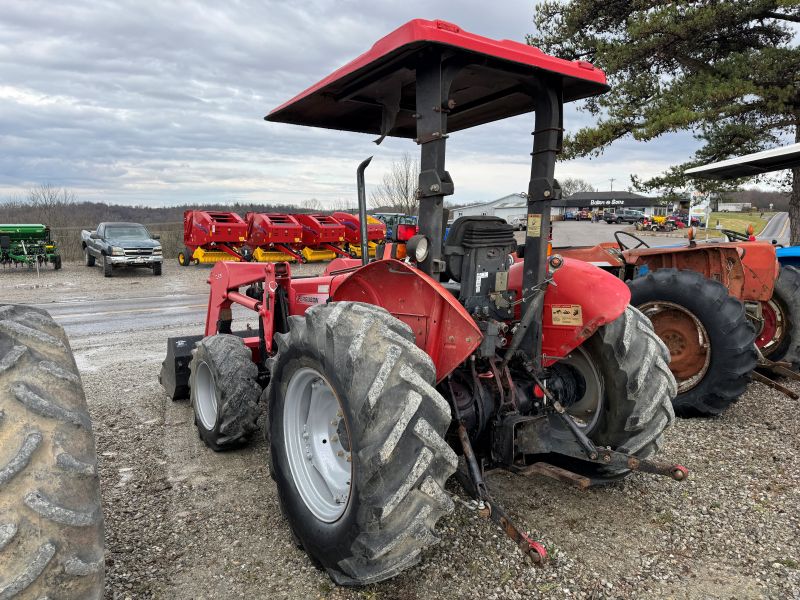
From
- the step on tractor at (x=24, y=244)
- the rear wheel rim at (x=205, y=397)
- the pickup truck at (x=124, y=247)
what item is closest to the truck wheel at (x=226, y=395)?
the rear wheel rim at (x=205, y=397)

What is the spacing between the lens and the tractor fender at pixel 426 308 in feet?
8.91

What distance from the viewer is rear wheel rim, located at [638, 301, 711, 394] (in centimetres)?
511

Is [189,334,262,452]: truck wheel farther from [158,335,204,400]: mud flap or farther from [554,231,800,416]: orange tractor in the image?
[554,231,800,416]: orange tractor

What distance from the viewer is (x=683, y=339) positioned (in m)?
5.26

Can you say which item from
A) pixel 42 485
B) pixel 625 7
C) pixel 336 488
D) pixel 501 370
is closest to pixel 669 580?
pixel 501 370

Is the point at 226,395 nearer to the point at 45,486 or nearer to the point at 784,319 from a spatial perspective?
the point at 45,486

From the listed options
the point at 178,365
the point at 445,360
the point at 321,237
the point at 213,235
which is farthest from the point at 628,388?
the point at 213,235

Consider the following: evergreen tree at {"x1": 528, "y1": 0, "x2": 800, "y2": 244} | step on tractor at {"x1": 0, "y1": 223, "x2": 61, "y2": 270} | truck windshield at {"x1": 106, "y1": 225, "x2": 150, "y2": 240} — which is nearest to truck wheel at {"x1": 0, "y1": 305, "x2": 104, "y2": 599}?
evergreen tree at {"x1": 528, "y1": 0, "x2": 800, "y2": 244}

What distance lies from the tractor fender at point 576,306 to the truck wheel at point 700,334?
2.35 meters

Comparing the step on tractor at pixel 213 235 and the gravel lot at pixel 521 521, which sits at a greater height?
the step on tractor at pixel 213 235

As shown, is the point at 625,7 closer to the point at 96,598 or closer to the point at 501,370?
the point at 501,370

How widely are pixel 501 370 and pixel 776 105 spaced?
11.8m

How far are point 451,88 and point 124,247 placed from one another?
59.8 feet

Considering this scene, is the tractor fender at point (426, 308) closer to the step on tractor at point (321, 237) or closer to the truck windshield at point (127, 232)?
the step on tractor at point (321, 237)
